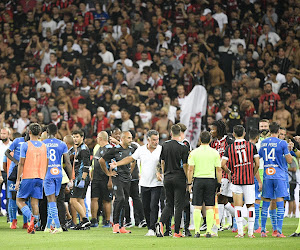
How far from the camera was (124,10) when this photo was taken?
2894 cm

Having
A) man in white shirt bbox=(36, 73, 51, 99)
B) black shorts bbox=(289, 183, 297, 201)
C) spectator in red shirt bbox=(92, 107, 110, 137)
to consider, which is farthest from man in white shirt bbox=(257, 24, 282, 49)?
man in white shirt bbox=(36, 73, 51, 99)

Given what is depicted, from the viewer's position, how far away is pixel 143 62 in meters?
26.7

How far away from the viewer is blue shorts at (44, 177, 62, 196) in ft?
47.1

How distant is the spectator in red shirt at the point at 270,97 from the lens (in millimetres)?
23394

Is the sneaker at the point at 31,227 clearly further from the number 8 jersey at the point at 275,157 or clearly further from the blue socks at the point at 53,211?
the number 8 jersey at the point at 275,157

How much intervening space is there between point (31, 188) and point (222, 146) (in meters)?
4.14

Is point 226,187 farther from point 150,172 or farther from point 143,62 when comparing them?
point 143,62

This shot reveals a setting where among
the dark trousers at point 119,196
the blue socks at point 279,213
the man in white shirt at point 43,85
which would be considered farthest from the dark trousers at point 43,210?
the man in white shirt at point 43,85

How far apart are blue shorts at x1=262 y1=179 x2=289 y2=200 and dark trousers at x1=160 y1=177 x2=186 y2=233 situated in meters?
1.77

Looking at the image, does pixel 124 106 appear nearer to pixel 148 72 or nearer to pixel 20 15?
pixel 148 72

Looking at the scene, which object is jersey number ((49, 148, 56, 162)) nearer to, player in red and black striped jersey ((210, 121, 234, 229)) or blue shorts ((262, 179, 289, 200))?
player in red and black striped jersey ((210, 121, 234, 229))

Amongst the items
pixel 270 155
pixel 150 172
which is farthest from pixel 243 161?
pixel 150 172

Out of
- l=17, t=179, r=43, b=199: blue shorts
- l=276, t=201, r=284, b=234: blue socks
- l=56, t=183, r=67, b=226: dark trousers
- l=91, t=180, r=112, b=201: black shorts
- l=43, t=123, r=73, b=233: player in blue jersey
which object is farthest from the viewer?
l=91, t=180, r=112, b=201: black shorts

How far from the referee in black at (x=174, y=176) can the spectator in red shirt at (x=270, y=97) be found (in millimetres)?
10173
